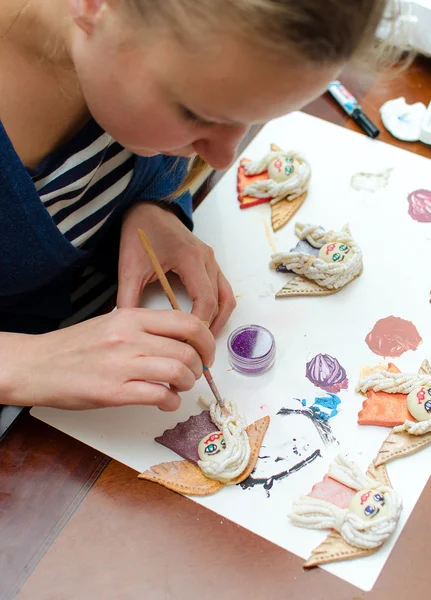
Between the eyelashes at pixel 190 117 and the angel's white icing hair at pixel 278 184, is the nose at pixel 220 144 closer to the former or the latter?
the eyelashes at pixel 190 117

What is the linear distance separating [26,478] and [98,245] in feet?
1.17

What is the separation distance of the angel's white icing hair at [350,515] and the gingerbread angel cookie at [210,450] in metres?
0.08

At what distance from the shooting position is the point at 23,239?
0.74 metres

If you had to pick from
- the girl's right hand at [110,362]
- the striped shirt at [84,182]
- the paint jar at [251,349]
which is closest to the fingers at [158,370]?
the girl's right hand at [110,362]

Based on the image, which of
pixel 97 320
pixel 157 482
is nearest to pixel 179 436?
pixel 157 482

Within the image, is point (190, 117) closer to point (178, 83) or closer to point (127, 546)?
point (178, 83)

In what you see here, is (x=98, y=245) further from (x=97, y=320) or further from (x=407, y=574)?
(x=407, y=574)

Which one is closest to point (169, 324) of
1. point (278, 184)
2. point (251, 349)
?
point (251, 349)

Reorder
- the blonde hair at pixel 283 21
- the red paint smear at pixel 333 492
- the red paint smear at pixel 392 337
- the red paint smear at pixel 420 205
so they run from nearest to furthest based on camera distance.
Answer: the blonde hair at pixel 283 21 → the red paint smear at pixel 333 492 → the red paint smear at pixel 392 337 → the red paint smear at pixel 420 205

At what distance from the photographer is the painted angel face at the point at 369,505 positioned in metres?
0.66

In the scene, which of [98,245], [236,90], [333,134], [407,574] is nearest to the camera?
[236,90]

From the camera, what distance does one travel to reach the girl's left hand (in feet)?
2.72

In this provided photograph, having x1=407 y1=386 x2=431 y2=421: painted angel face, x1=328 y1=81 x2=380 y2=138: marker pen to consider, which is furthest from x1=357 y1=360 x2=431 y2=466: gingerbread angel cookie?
x1=328 y1=81 x2=380 y2=138: marker pen

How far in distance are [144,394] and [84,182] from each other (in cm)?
28
